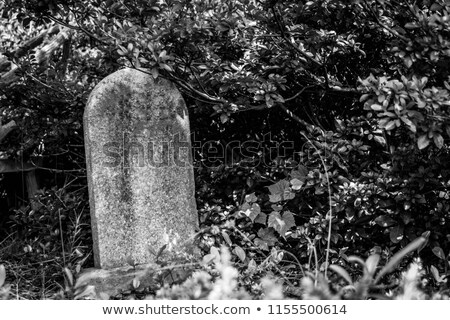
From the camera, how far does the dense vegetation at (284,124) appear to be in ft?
9.55

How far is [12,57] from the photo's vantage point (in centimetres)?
414

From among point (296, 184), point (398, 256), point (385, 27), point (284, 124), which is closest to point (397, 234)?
point (296, 184)

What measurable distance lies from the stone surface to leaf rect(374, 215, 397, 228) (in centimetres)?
119

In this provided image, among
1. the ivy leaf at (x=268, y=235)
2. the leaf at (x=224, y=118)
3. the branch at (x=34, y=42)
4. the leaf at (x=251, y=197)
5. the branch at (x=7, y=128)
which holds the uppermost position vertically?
the branch at (x=34, y=42)

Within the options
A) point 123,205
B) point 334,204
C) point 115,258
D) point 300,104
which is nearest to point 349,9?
point 300,104

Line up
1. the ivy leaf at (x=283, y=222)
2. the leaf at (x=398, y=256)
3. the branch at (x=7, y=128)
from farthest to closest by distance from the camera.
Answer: the branch at (x=7, y=128) → the ivy leaf at (x=283, y=222) → the leaf at (x=398, y=256)

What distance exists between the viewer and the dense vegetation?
291cm

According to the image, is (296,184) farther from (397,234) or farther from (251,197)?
(397,234)

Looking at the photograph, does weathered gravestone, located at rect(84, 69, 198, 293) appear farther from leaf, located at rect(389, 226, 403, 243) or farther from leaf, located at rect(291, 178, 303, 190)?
leaf, located at rect(389, 226, 403, 243)

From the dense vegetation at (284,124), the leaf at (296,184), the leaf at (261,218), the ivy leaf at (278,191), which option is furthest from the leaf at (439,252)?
the leaf at (261,218)

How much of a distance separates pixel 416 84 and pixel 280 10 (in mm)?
1082

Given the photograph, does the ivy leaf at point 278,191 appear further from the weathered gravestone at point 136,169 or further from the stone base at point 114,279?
the stone base at point 114,279

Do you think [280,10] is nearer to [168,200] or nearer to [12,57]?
[168,200]

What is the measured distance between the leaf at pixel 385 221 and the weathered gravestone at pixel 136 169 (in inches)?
49.2
